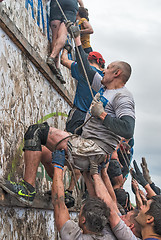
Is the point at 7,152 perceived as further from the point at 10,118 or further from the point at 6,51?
the point at 6,51

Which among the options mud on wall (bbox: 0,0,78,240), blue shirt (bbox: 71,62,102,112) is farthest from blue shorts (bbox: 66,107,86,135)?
mud on wall (bbox: 0,0,78,240)

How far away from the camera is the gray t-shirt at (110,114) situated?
3521 mm

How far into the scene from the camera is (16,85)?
4.01 meters

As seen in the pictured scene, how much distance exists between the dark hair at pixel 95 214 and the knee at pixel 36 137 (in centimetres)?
79

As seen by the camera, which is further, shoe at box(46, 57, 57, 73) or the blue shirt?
shoe at box(46, 57, 57, 73)

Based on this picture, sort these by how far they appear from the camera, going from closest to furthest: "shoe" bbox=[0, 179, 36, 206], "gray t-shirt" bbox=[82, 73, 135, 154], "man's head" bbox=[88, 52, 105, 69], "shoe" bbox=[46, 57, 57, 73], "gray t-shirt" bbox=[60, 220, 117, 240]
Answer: "gray t-shirt" bbox=[60, 220, 117, 240] → "shoe" bbox=[0, 179, 36, 206] → "gray t-shirt" bbox=[82, 73, 135, 154] → "man's head" bbox=[88, 52, 105, 69] → "shoe" bbox=[46, 57, 57, 73]

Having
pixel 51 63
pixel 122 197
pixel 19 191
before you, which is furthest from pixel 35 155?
pixel 122 197

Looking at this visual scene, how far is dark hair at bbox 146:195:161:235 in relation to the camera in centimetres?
300

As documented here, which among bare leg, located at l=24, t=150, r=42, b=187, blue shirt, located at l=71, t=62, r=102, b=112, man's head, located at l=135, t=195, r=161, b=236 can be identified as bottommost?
man's head, located at l=135, t=195, r=161, b=236

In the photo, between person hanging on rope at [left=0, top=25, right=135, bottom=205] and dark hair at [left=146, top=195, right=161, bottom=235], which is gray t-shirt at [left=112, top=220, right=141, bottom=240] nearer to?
dark hair at [left=146, top=195, right=161, bottom=235]

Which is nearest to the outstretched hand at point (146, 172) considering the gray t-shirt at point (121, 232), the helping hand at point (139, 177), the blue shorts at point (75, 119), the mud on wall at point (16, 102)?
the helping hand at point (139, 177)

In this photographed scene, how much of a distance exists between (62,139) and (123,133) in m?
0.64

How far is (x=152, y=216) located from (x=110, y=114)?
46.5 inches

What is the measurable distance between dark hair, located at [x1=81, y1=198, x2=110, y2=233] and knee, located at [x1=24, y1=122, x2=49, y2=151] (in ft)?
2.61
